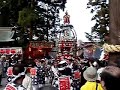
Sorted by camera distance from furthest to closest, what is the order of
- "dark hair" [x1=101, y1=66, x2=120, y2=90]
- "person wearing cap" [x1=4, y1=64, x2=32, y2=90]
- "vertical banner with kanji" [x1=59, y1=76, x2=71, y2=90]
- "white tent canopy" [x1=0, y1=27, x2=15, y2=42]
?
"white tent canopy" [x1=0, y1=27, x2=15, y2=42] < "vertical banner with kanji" [x1=59, y1=76, x2=71, y2=90] < "person wearing cap" [x1=4, y1=64, x2=32, y2=90] < "dark hair" [x1=101, y1=66, x2=120, y2=90]

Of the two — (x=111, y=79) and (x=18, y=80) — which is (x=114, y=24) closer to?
(x=111, y=79)

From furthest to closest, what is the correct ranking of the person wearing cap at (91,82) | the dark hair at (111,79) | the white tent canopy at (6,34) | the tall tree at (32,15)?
the white tent canopy at (6,34)
the tall tree at (32,15)
the person wearing cap at (91,82)
the dark hair at (111,79)

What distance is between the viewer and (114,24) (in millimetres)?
3486

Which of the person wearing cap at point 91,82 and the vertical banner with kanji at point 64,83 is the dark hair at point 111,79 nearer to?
the person wearing cap at point 91,82

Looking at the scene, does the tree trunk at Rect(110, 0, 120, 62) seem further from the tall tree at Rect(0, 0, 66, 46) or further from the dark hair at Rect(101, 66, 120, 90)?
the tall tree at Rect(0, 0, 66, 46)

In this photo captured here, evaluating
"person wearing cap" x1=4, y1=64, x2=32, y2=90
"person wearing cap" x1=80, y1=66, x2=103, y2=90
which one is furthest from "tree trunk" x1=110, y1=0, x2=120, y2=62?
"person wearing cap" x1=4, y1=64, x2=32, y2=90

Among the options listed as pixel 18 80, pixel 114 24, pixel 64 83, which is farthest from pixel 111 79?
pixel 64 83

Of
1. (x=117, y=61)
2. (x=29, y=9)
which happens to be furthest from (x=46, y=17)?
(x=117, y=61)

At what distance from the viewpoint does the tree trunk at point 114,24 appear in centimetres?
346

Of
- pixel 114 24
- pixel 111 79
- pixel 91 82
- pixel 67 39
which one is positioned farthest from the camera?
pixel 67 39

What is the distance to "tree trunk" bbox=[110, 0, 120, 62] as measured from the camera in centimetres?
346

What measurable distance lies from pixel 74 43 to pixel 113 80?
39.5 m

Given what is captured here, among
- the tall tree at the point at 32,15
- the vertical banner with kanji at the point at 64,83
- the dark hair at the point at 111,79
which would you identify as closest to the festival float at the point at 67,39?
the tall tree at the point at 32,15

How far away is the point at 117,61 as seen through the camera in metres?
3.41
